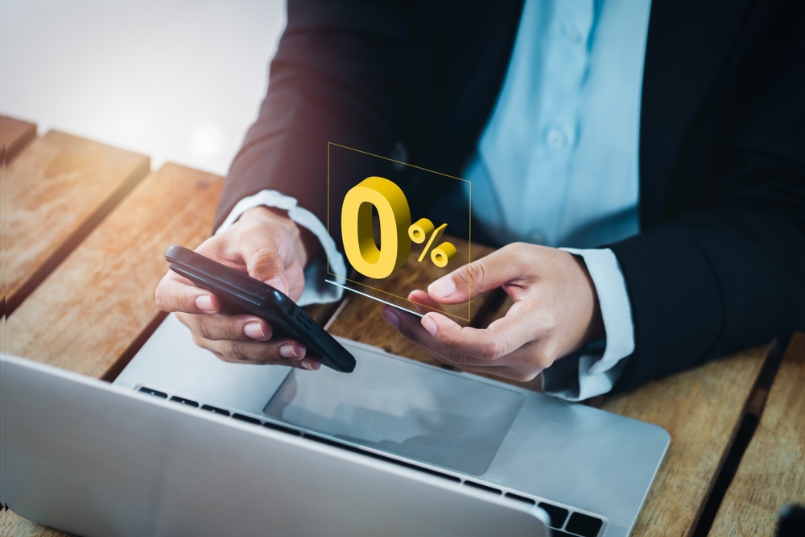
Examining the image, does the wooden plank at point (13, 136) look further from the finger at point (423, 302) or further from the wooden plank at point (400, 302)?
the finger at point (423, 302)

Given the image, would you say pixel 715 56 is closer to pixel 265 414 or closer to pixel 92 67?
pixel 265 414

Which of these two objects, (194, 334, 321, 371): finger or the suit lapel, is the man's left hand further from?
the suit lapel

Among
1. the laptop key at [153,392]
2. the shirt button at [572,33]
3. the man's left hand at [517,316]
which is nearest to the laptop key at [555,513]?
the man's left hand at [517,316]

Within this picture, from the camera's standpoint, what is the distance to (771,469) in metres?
0.65

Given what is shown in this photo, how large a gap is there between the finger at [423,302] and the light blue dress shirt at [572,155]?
0.13 m

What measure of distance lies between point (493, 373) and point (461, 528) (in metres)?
0.27

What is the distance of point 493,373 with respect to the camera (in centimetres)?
67

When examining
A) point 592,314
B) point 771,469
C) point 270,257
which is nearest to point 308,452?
point 270,257

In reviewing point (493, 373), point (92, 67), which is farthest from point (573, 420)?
point (92, 67)

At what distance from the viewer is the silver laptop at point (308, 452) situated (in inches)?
16.9

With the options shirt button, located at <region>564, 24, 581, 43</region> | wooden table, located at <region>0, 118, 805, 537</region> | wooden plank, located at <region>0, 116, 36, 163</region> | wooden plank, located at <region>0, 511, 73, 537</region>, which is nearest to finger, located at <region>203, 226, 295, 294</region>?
wooden table, located at <region>0, 118, 805, 537</region>

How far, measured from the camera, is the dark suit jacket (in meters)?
0.69

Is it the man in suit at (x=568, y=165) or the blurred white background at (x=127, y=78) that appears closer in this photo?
the man in suit at (x=568, y=165)

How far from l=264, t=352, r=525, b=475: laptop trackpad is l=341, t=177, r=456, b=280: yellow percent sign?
136mm
